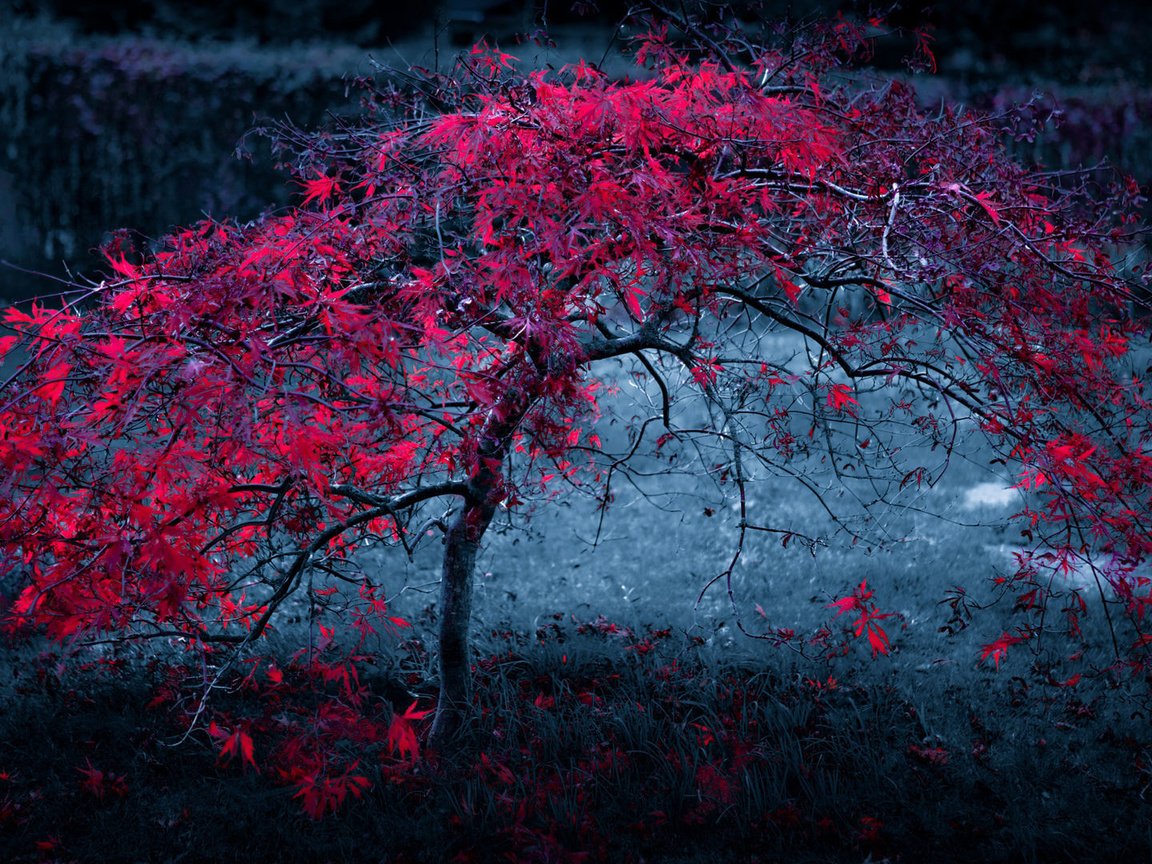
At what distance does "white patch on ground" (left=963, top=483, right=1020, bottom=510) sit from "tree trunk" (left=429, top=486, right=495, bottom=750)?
15.8ft

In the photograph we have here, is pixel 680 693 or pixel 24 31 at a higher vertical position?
pixel 24 31

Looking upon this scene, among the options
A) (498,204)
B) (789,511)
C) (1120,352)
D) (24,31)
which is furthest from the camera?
(24,31)

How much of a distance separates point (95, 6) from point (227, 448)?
959 cm

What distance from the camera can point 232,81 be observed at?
976 centimetres

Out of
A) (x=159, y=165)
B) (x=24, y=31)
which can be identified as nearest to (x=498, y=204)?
(x=159, y=165)

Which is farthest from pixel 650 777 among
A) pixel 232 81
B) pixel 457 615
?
pixel 232 81

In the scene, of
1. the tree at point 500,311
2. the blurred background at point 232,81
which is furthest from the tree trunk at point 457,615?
the blurred background at point 232,81

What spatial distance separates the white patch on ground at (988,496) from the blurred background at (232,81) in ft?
13.7

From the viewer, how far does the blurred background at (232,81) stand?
9.09m

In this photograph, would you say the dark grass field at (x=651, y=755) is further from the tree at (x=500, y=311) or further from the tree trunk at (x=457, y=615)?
the tree at (x=500, y=311)

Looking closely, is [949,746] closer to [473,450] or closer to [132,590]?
[473,450]

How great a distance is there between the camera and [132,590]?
268 cm

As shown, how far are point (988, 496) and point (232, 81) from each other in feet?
29.3

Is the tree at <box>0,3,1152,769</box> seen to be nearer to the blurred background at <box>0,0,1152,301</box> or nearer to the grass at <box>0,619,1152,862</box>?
the grass at <box>0,619,1152,862</box>
